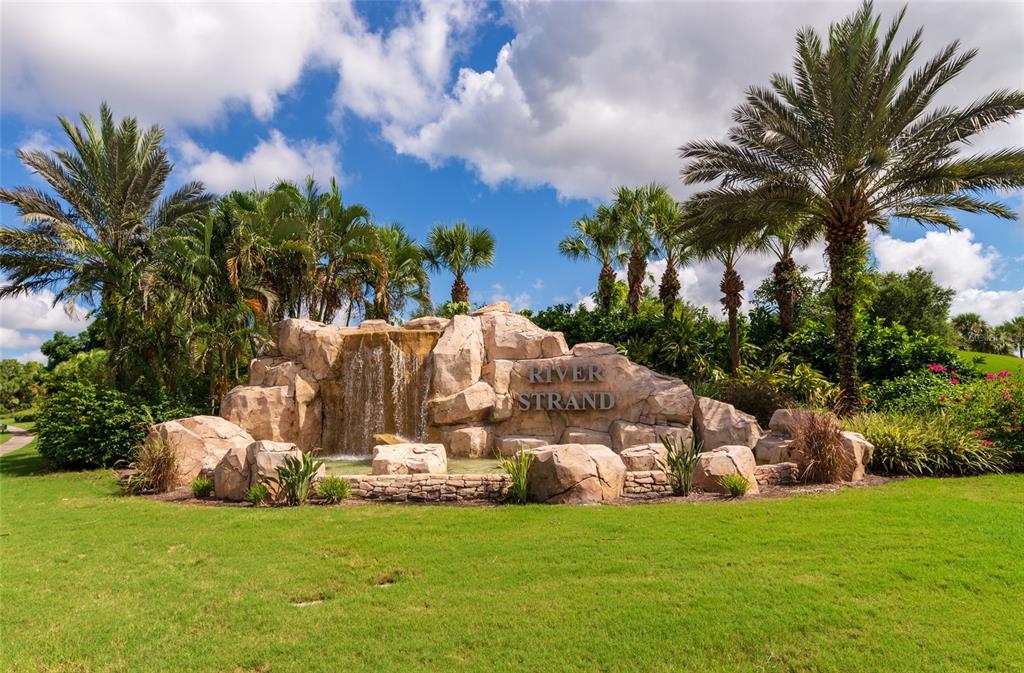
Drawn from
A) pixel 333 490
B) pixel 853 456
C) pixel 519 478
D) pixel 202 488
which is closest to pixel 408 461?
pixel 333 490

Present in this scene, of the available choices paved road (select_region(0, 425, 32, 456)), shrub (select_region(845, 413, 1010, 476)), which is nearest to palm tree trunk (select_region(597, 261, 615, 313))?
shrub (select_region(845, 413, 1010, 476))

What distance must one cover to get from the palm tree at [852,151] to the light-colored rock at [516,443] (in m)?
7.82

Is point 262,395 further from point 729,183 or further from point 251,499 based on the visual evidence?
point 729,183

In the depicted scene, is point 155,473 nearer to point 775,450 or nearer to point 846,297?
point 775,450

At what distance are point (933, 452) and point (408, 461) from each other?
1067cm

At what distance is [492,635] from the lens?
191 inches

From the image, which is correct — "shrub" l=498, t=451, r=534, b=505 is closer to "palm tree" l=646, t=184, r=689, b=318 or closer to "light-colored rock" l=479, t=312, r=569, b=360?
"light-colored rock" l=479, t=312, r=569, b=360

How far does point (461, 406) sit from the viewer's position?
15703mm

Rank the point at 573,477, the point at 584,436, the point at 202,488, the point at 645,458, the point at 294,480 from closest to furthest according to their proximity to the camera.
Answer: the point at 573,477, the point at 294,480, the point at 202,488, the point at 645,458, the point at 584,436

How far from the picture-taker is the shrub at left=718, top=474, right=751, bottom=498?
9.50 metres

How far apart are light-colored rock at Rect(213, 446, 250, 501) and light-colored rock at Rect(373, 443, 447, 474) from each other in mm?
2285

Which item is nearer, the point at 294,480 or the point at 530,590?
the point at 530,590

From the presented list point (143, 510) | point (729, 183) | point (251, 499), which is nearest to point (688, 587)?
point (251, 499)

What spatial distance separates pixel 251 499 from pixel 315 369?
8.21 meters
